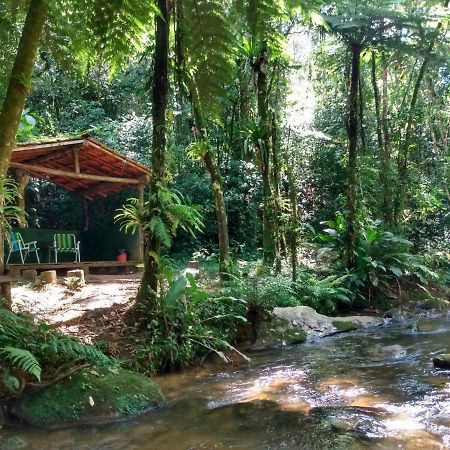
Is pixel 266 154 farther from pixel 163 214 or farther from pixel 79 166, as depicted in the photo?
pixel 79 166

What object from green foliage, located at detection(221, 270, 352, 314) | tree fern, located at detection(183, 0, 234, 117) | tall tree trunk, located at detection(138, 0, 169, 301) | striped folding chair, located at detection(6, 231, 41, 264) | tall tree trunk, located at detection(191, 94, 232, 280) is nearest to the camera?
tree fern, located at detection(183, 0, 234, 117)

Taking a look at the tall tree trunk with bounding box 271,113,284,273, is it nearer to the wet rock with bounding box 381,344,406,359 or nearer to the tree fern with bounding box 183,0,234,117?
the wet rock with bounding box 381,344,406,359

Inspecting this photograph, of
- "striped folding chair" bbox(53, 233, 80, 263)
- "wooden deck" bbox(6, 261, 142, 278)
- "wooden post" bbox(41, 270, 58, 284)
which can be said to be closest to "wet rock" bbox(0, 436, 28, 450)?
"wooden post" bbox(41, 270, 58, 284)

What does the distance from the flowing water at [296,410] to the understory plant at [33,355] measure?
1.38 feet

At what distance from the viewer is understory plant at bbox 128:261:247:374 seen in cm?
512

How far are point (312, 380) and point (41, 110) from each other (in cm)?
1216

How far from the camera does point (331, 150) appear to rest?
14.9 metres

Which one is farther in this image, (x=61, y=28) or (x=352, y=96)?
(x=352, y=96)

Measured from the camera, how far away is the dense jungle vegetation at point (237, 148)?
4215 mm

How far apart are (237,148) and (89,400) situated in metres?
11.1

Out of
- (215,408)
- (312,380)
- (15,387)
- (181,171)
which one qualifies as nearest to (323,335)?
(312,380)

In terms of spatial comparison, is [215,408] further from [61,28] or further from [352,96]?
[352,96]

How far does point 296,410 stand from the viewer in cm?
392

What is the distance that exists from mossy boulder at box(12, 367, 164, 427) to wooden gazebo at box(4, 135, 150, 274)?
5.42m
